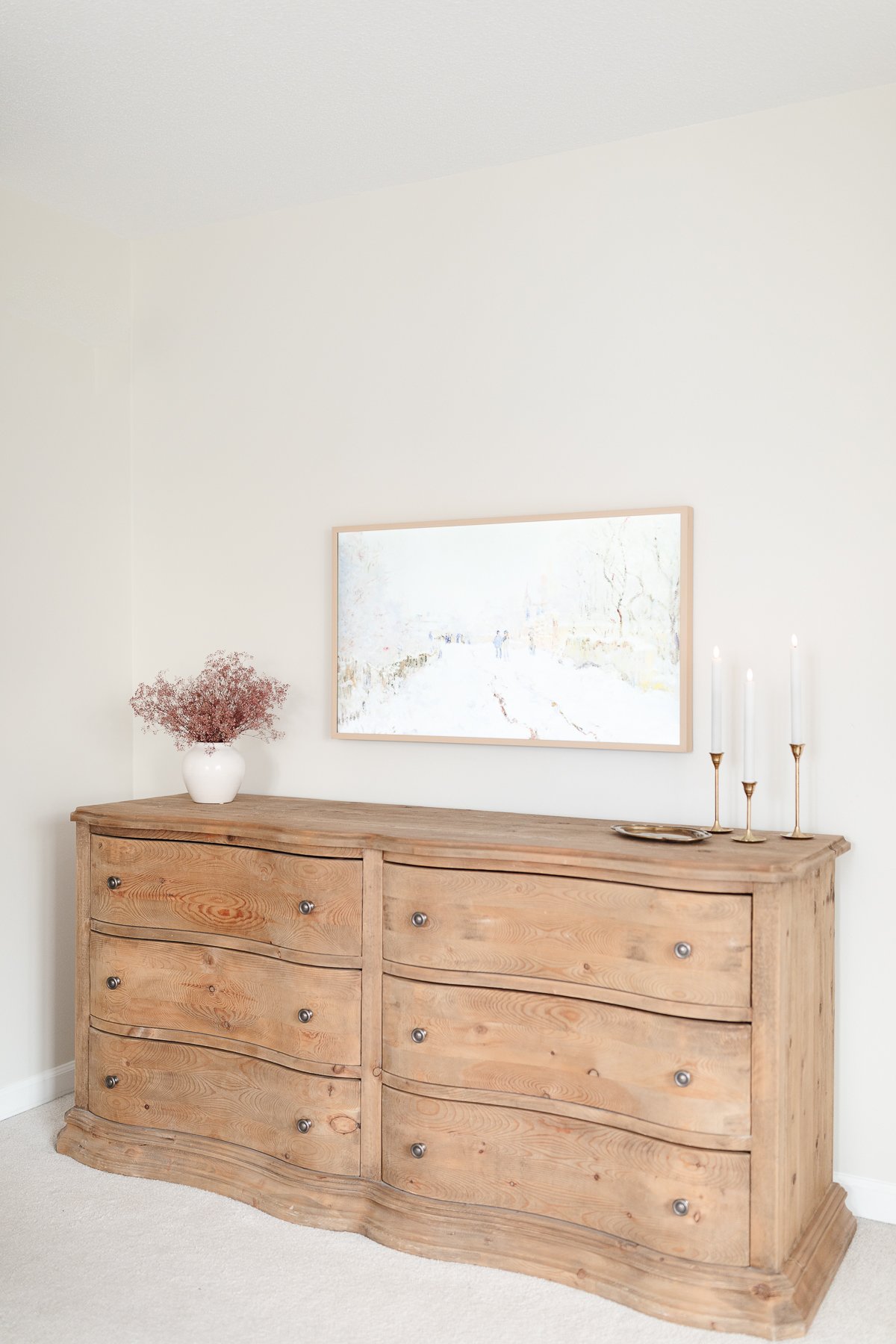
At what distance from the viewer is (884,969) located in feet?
8.39

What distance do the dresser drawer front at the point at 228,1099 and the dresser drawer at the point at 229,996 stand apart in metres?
0.06

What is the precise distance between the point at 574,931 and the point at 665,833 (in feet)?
1.15

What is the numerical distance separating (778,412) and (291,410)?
1478mm

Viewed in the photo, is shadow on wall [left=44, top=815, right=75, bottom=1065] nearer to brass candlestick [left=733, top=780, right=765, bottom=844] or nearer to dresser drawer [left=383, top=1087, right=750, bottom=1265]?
dresser drawer [left=383, top=1087, right=750, bottom=1265]

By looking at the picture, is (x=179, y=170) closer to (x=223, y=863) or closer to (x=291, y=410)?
(x=291, y=410)

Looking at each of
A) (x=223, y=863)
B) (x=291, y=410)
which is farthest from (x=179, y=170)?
(x=223, y=863)

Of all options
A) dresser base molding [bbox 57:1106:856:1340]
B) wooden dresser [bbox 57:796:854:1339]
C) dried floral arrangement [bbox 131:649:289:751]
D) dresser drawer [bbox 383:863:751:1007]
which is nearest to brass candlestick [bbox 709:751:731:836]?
wooden dresser [bbox 57:796:854:1339]

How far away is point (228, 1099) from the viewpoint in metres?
2.72

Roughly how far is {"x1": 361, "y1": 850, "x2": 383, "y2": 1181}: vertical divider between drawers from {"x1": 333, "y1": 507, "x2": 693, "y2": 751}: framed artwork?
62cm

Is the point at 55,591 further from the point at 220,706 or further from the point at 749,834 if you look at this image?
the point at 749,834

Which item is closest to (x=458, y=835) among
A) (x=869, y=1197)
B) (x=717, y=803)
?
(x=717, y=803)

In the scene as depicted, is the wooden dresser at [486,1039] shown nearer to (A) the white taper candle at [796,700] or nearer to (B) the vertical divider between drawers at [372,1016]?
(B) the vertical divider between drawers at [372,1016]

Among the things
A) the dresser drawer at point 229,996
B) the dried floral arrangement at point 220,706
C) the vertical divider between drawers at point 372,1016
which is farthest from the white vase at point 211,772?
the vertical divider between drawers at point 372,1016

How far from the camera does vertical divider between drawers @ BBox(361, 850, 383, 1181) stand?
8.28 ft
